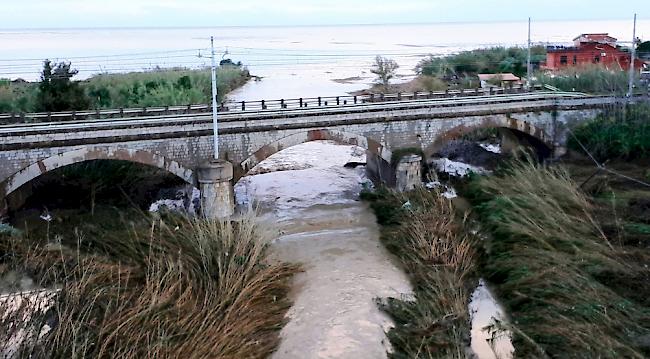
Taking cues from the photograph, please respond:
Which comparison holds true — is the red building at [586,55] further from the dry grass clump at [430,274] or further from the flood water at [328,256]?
the dry grass clump at [430,274]

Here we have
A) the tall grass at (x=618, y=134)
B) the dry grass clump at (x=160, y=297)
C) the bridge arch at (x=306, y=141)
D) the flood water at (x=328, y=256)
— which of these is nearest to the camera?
the dry grass clump at (x=160, y=297)

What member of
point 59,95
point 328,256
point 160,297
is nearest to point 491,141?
point 328,256

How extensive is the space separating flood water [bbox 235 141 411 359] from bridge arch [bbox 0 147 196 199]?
3512 millimetres

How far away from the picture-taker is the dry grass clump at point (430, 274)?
12344mm

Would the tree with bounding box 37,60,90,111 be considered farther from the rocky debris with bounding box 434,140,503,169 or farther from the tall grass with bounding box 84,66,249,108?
the rocky debris with bounding box 434,140,503,169

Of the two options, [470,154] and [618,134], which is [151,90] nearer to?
[470,154]

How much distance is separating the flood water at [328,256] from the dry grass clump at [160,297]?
668 mm

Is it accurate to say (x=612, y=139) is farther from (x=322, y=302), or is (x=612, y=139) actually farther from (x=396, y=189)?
(x=322, y=302)

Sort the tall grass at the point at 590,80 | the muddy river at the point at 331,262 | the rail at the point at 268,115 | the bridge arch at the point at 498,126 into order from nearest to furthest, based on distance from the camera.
Answer: the muddy river at the point at 331,262, the rail at the point at 268,115, the bridge arch at the point at 498,126, the tall grass at the point at 590,80

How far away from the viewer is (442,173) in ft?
86.2

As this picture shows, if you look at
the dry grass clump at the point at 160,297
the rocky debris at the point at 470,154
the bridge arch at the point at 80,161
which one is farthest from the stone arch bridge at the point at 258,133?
the rocky debris at the point at 470,154

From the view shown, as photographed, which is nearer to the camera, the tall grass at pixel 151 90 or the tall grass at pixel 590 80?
the tall grass at pixel 590 80

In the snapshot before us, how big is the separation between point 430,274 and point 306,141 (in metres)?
8.65

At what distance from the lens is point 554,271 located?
1430cm
